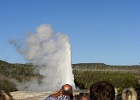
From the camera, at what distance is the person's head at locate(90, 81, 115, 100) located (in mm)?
3156

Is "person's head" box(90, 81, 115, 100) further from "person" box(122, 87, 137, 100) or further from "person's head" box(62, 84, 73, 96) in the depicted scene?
"person" box(122, 87, 137, 100)

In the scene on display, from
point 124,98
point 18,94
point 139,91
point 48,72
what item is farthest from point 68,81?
point 124,98

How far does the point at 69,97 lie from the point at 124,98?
0.69 metres

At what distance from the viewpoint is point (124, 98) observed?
4.47m

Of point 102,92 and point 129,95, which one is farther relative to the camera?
point 129,95

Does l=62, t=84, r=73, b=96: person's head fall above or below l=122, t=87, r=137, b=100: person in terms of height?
above

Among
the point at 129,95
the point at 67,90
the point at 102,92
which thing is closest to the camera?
the point at 102,92

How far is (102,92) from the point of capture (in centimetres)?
316

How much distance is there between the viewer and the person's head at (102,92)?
316 cm

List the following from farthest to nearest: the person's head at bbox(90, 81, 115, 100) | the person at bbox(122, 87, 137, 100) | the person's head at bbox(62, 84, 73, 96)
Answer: the person at bbox(122, 87, 137, 100) < the person's head at bbox(62, 84, 73, 96) < the person's head at bbox(90, 81, 115, 100)

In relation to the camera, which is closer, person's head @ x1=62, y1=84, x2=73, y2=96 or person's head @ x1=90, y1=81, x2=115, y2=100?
person's head @ x1=90, y1=81, x2=115, y2=100

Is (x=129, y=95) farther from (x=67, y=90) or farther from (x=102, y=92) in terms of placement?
(x=102, y=92)

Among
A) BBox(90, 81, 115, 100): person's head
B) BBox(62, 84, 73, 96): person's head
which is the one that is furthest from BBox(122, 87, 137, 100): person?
BBox(90, 81, 115, 100): person's head

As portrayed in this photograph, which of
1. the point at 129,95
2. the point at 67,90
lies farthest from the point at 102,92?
the point at 129,95
